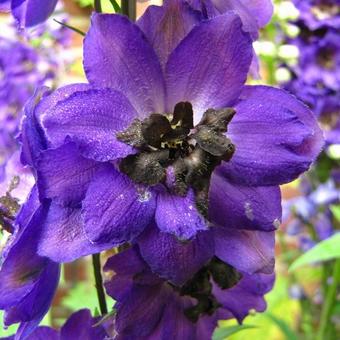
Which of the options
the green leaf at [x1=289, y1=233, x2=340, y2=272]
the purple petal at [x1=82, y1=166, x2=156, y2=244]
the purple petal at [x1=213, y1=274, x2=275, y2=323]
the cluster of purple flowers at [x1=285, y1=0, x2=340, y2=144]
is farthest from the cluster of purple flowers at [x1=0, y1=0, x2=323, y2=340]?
the cluster of purple flowers at [x1=285, y1=0, x2=340, y2=144]

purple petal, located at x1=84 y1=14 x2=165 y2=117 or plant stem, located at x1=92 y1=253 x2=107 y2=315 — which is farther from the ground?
purple petal, located at x1=84 y1=14 x2=165 y2=117

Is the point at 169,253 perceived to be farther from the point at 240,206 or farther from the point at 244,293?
the point at 244,293

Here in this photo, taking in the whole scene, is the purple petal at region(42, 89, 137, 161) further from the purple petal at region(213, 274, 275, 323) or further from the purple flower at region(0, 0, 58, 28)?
the purple petal at region(213, 274, 275, 323)

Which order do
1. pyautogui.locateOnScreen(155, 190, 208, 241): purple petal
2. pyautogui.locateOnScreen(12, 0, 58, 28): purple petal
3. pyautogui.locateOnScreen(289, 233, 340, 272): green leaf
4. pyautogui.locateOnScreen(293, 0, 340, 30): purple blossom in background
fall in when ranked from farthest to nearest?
pyautogui.locateOnScreen(293, 0, 340, 30): purple blossom in background < pyautogui.locateOnScreen(289, 233, 340, 272): green leaf < pyautogui.locateOnScreen(12, 0, 58, 28): purple petal < pyautogui.locateOnScreen(155, 190, 208, 241): purple petal

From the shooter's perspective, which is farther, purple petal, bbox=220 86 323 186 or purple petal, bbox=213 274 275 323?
purple petal, bbox=213 274 275 323

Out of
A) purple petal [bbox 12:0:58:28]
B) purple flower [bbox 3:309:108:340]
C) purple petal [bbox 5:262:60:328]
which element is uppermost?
purple petal [bbox 12:0:58:28]

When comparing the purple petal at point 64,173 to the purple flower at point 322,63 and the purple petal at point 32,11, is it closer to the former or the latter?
the purple petal at point 32,11
